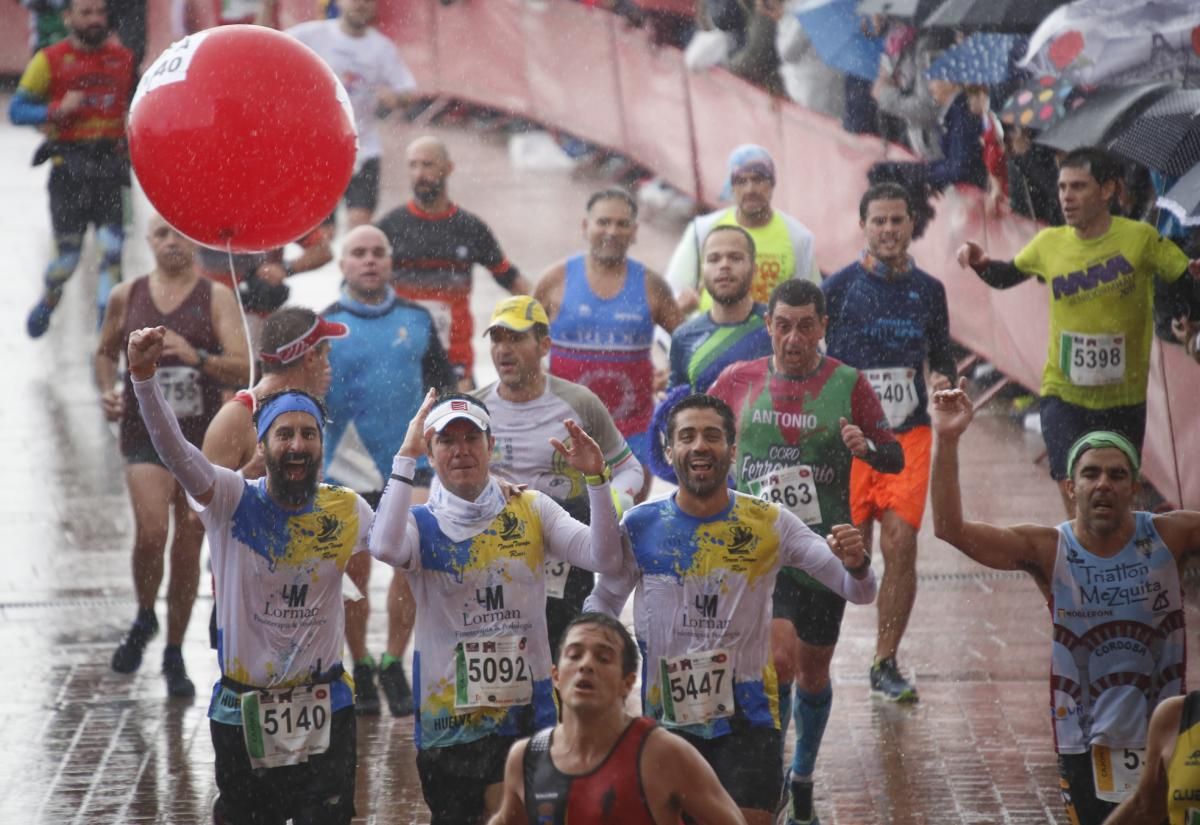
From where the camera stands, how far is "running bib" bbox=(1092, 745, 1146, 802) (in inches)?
248

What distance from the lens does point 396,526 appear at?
650cm

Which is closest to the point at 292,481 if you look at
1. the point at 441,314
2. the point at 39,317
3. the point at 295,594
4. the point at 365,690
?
the point at 295,594

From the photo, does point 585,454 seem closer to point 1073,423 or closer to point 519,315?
point 519,315

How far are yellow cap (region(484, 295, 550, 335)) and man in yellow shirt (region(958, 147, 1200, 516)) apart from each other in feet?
7.49

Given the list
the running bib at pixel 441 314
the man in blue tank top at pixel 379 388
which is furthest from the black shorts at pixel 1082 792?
the running bib at pixel 441 314

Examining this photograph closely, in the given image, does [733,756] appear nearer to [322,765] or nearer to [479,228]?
[322,765]

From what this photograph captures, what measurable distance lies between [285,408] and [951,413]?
Result: 2094mm

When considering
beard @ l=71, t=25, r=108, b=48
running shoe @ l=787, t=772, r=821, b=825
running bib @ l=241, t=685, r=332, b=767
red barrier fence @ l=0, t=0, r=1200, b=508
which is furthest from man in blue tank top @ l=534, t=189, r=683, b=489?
beard @ l=71, t=25, r=108, b=48

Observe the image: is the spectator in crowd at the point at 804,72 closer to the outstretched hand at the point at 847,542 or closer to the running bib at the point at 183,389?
the running bib at the point at 183,389

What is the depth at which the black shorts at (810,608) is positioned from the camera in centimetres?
779

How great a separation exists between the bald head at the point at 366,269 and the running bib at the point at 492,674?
3.07m

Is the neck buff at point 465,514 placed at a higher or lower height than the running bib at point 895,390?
lower

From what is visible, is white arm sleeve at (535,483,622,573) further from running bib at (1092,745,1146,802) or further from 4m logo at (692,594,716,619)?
running bib at (1092,745,1146,802)

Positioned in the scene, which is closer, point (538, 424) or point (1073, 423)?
point (538, 424)
